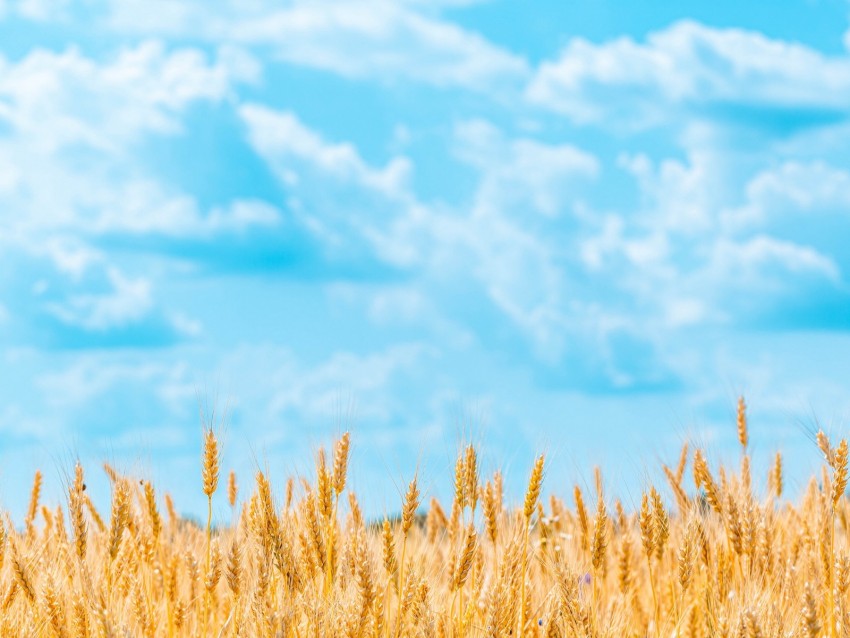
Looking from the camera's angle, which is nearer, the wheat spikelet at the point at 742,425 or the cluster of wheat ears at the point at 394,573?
the cluster of wheat ears at the point at 394,573

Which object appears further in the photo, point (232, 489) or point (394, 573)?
point (232, 489)

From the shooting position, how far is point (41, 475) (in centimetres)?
641

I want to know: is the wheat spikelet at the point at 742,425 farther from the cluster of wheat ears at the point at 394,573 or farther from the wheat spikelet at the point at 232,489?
the wheat spikelet at the point at 232,489

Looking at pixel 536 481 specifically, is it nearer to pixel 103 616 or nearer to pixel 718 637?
pixel 718 637

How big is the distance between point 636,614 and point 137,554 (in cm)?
283

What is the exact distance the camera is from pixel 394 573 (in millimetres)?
4484

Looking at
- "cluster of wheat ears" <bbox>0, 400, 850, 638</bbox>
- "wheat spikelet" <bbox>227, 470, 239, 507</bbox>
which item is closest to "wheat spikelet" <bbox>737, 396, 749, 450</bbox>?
"cluster of wheat ears" <bbox>0, 400, 850, 638</bbox>

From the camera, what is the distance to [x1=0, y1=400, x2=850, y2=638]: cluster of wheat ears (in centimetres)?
385

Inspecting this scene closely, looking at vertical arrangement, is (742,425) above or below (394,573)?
above

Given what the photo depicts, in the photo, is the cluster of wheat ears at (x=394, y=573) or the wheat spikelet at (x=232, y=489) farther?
the wheat spikelet at (x=232, y=489)

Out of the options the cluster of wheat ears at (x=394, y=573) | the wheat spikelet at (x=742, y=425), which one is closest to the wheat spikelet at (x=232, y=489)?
the cluster of wheat ears at (x=394, y=573)

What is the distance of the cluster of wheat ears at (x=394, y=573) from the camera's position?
385cm

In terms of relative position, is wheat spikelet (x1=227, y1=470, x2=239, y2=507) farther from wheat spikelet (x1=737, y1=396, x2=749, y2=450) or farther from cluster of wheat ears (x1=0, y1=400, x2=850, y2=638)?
wheat spikelet (x1=737, y1=396, x2=749, y2=450)

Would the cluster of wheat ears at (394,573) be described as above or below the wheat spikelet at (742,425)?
below
